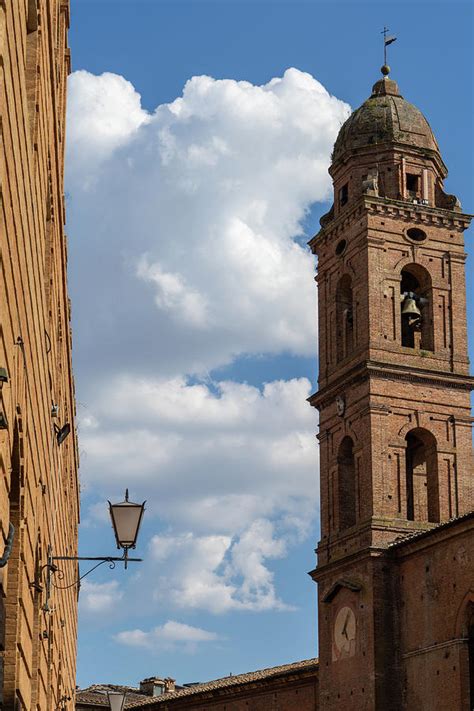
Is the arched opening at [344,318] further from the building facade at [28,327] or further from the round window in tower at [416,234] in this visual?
the building facade at [28,327]

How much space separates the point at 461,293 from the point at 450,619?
1069 centimetres

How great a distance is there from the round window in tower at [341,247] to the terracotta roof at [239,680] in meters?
12.6

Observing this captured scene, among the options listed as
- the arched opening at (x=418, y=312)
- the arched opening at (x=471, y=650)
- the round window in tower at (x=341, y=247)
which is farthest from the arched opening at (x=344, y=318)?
the arched opening at (x=471, y=650)

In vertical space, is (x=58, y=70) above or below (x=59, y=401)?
above

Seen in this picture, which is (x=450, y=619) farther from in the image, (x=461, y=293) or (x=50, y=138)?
(x=50, y=138)

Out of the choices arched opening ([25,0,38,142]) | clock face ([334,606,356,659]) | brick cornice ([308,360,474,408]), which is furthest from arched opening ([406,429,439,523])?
arched opening ([25,0,38,142])

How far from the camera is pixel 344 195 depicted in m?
38.8

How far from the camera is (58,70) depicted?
11523mm

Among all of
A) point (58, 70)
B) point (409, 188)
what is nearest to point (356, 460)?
point (409, 188)

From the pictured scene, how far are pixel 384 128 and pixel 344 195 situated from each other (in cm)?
233

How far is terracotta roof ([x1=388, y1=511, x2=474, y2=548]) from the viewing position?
96.3 feet

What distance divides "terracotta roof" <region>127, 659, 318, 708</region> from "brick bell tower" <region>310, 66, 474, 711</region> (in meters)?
6.02

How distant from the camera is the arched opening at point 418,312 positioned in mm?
36250

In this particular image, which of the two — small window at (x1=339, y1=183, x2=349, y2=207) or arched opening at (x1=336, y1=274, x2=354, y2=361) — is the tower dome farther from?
arched opening at (x1=336, y1=274, x2=354, y2=361)
